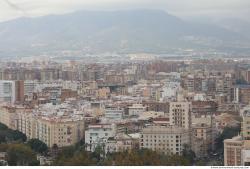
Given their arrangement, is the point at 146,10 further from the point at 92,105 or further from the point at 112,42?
the point at 92,105

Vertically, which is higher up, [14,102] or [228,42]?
[228,42]

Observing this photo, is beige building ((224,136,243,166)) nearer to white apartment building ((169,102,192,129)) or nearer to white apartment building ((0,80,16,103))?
white apartment building ((169,102,192,129))

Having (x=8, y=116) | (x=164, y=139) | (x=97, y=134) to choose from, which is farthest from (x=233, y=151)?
(x=8, y=116)

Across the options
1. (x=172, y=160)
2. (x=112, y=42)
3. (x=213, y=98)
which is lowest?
(x=172, y=160)

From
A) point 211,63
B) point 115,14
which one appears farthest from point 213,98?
point 115,14

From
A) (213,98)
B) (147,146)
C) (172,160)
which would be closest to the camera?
(172,160)

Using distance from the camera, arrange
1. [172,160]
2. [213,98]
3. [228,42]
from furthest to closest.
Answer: [213,98] → [228,42] → [172,160]

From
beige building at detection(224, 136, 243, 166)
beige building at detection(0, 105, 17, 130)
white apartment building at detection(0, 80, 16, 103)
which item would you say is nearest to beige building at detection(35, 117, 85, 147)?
beige building at detection(0, 105, 17, 130)
